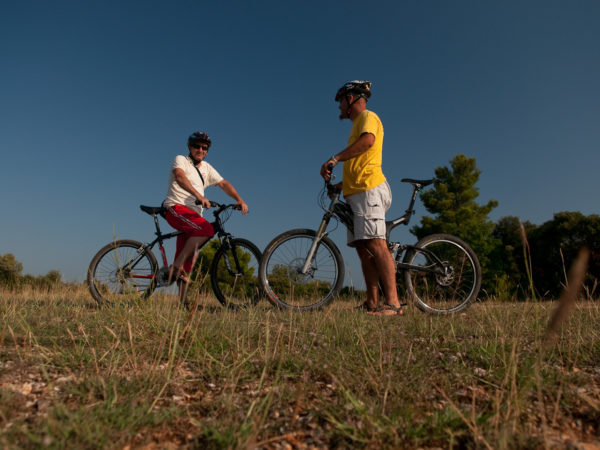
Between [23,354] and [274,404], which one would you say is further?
[23,354]

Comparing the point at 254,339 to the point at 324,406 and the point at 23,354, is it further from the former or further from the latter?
the point at 23,354

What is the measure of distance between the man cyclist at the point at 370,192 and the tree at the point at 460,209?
790 inches

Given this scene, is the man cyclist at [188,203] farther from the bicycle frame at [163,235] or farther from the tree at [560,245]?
the tree at [560,245]

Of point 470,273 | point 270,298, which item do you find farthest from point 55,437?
point 470,273

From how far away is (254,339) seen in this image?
9.43 feet

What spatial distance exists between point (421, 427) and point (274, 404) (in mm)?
680

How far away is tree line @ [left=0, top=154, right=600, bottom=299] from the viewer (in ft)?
75.9

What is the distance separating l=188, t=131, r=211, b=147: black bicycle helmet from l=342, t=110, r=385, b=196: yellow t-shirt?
237cm

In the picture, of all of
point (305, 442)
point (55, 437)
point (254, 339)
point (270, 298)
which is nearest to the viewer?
point (55, 437)

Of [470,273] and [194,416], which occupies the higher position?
[470,273]

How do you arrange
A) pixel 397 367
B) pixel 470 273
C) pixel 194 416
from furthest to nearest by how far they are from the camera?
pixel 470 273 → pixel 397 367 → pixel 194 416

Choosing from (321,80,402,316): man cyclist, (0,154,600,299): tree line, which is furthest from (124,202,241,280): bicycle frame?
(0,154,600,299): tree line

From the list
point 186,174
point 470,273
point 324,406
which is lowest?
point 324,406

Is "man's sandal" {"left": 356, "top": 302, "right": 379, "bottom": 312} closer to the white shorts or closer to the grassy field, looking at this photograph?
the white shorts
